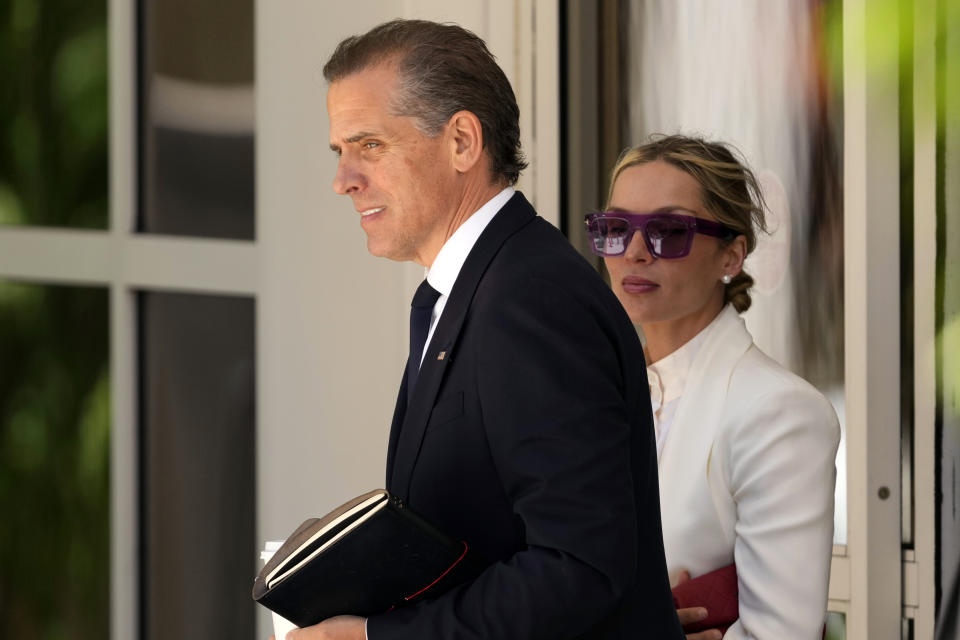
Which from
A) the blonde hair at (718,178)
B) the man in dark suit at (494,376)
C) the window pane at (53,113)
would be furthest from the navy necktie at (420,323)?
the window pane at (53,113)

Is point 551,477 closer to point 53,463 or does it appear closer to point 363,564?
point 363,564

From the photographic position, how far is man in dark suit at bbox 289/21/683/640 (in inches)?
44.6

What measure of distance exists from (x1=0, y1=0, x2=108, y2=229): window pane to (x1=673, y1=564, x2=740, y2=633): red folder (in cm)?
251

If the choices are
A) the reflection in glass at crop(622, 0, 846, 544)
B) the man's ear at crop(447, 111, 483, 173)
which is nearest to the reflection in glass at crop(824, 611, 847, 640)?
the reflection in glass at crop(622, 0, 846, 544)

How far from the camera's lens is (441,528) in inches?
47.6

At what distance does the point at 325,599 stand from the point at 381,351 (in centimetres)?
192

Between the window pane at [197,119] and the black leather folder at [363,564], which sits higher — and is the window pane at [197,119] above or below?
above

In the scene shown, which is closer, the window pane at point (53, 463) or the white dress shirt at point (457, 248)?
the white dress shirt at point (457, 248)

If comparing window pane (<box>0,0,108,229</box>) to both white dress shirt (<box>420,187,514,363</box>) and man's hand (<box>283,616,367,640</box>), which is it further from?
man's hand (<box>283,616,367,640</box>)

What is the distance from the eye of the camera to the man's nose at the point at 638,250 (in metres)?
2.00

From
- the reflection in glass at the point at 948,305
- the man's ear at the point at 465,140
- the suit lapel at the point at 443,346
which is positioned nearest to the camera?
the suit lapel at the point at 443,346

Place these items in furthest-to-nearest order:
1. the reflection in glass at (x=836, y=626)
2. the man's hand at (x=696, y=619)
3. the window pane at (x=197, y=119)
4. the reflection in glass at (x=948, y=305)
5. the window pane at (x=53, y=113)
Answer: the window pane at (x=53, y=113) < the window pane at (x=197, y=119) < the reflection in glass at (x=836, y=626) < the reflection in glass at (x=948, y=305) < the man's hand at (x=696, y=619)

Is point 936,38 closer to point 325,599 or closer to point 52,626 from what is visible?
point 325,599

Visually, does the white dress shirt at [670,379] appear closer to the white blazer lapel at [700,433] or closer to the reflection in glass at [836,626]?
the white blazer lapel at [700,433]
